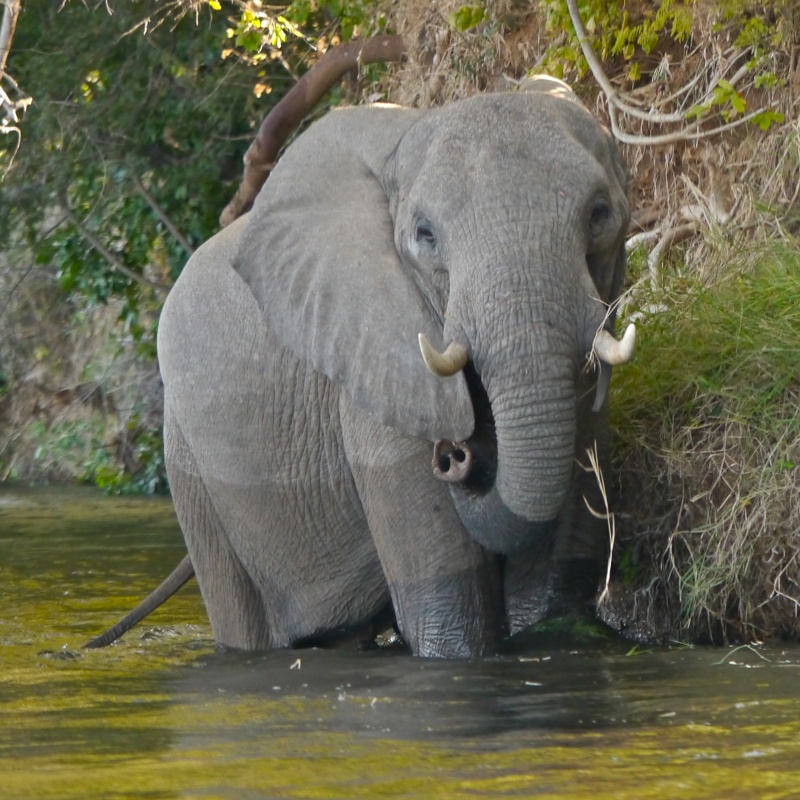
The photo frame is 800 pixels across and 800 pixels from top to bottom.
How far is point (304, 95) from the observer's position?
1104cm

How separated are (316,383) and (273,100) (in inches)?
319

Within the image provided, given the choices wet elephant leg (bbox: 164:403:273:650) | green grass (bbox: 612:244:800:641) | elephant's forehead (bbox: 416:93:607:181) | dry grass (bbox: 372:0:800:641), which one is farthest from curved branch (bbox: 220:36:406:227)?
elephant's forehead (bbox: 416:93:607:181)

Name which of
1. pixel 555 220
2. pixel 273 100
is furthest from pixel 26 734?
pixel 273 100

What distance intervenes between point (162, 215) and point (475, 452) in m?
9.30

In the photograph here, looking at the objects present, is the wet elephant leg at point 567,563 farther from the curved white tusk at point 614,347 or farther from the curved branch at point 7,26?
the curved branch at point 7,26

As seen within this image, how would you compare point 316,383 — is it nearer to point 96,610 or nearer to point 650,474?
point 650,474

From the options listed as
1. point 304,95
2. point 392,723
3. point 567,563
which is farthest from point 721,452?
point 304,95

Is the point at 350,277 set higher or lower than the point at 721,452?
higher

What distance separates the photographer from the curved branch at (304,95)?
35.3 ft

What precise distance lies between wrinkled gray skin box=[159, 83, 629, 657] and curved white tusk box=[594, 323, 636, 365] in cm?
9

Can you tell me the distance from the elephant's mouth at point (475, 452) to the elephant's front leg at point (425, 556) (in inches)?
5.4

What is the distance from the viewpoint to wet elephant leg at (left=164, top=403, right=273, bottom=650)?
7371mm

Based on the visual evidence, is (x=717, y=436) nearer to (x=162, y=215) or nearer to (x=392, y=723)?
(x=392, y=723)

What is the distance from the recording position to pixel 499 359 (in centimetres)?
563
